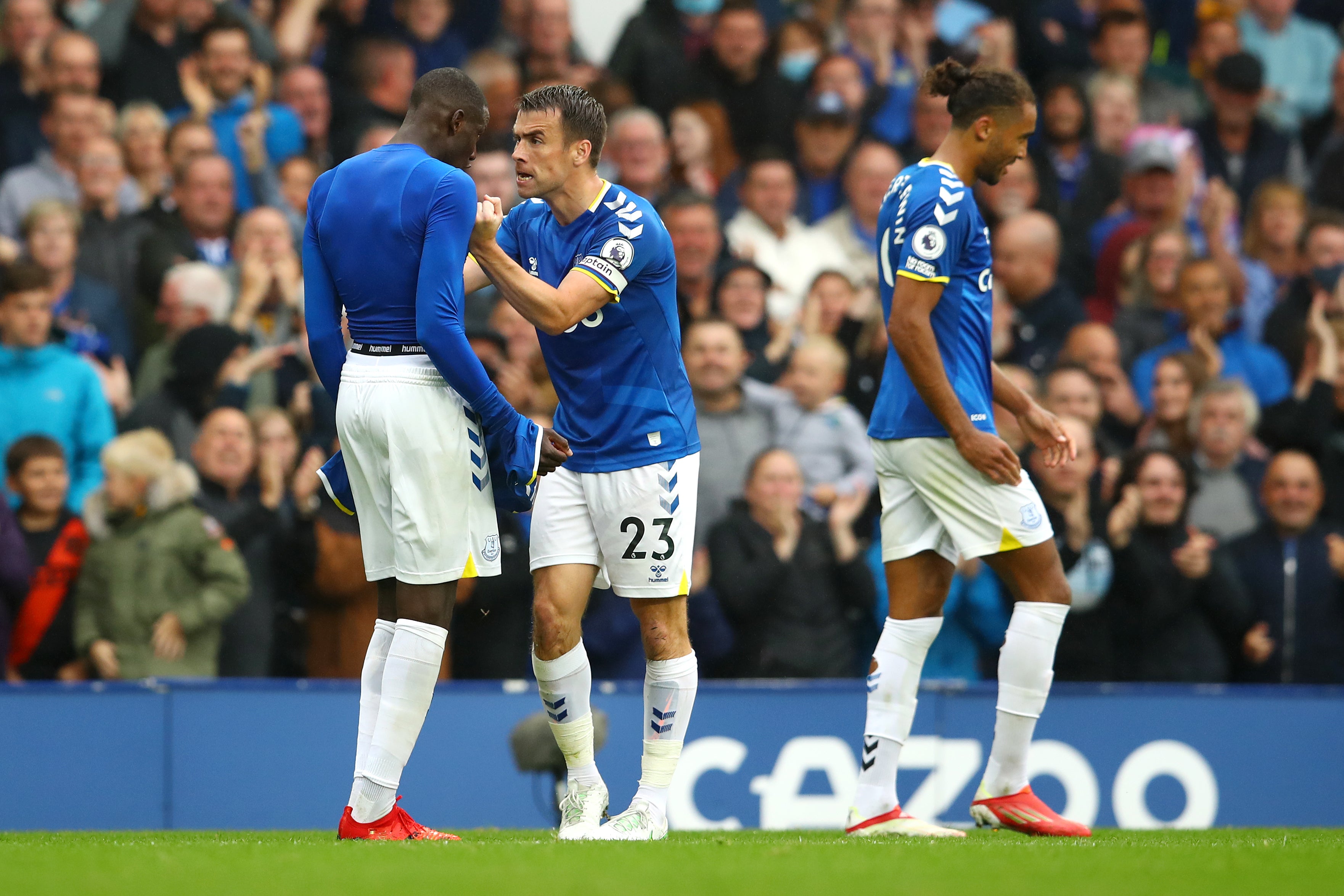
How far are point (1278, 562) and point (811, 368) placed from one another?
2.92 m

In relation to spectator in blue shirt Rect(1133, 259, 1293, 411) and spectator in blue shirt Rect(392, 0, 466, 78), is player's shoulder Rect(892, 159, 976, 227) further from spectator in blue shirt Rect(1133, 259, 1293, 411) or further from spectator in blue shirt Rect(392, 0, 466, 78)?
spectator in blue shirt Rect(392, 0, 466, 78)

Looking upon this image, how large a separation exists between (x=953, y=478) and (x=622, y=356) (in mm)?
1284

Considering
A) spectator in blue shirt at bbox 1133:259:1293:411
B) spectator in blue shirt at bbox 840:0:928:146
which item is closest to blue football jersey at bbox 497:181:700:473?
spectator in blue shirt at bbox 1133:259:1293:411

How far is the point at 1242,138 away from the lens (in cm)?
1309

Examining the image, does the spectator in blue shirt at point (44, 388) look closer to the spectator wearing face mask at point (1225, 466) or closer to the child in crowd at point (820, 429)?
the child in crowd at point (820, 429)

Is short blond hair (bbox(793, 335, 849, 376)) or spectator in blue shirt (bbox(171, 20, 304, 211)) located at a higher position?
spectator in blue shirt (bbox(171, 20, 304, 211))

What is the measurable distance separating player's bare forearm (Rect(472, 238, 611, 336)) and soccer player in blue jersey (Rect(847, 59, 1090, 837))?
3.82 ft

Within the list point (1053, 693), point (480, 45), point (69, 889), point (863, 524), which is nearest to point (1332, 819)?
point (1053, 693)

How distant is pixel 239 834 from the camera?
6691mm

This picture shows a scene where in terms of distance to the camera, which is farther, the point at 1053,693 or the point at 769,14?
the point at 769,14

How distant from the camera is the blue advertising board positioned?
7871 millimetres

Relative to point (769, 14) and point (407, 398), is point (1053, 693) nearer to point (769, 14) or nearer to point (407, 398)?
point (407, 398)

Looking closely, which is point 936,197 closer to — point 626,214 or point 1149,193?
point 626,214

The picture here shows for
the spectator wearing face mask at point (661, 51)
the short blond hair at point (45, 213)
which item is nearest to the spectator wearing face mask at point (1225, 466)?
the spectator wearing face mask at point (661, 51)
